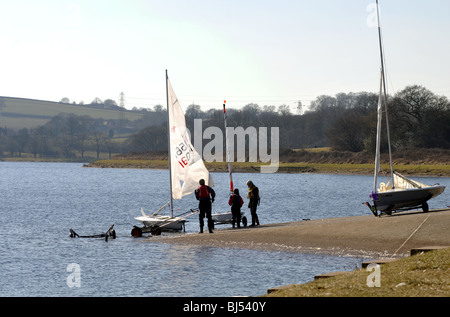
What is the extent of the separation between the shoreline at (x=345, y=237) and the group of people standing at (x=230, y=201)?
76cm

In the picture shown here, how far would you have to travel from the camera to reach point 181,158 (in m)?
32.4

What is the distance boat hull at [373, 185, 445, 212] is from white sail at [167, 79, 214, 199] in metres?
7.59

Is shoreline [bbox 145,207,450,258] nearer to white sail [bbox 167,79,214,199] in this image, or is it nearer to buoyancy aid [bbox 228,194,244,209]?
buoyancy aid [bbox 228,194,244,209]

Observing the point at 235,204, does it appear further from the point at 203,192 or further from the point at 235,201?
the point at 203,192

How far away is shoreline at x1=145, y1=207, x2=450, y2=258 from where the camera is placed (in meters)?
23.1

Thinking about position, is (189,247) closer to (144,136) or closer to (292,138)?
(292,138)

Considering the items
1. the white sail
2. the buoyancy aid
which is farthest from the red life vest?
the white sail

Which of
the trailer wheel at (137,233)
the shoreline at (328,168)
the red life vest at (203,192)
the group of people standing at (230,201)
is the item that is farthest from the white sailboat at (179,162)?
the shoreline at (328,168)

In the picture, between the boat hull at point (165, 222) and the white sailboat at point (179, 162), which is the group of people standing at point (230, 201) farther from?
the white sailboat at point (179, 162)

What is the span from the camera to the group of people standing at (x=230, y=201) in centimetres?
2705

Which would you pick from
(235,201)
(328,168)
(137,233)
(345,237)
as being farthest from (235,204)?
(328,168)

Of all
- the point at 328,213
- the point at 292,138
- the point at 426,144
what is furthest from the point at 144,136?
the point at 328,213

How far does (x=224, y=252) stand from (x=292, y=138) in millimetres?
153686

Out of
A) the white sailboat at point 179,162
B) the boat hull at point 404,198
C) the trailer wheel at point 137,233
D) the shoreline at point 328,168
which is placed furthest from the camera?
the shoreline at point 328,168
